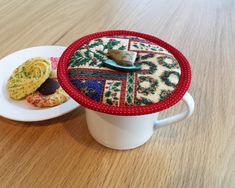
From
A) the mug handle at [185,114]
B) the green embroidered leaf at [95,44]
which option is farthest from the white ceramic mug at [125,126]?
the green embroidered leaf at [95,44]

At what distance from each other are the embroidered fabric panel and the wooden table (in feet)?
0.47

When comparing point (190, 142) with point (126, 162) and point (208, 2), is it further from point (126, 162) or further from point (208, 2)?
point (208, 2)

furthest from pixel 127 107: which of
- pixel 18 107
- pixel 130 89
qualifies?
pixel 18 107

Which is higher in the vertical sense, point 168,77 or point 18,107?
point 168,77

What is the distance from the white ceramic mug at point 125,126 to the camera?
435 mm

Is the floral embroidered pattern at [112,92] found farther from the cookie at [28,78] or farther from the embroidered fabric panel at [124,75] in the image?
the cookie at [28,78]

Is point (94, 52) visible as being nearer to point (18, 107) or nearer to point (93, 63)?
point (93, 63)

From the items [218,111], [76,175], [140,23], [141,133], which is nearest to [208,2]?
[140,23]

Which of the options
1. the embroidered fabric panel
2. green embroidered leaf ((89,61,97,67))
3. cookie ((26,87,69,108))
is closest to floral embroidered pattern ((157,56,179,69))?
the embroidered fabric panel

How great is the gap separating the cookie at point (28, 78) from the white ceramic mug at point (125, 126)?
14 centimetres

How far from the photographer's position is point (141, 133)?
0.48 meters

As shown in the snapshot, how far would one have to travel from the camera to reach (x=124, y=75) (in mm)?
430

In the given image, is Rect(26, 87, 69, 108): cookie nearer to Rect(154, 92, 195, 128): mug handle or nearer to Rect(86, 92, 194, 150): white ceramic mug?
Rect(86, 92, 194, 150): white ceramic mug

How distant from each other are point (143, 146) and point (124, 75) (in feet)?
0.52
